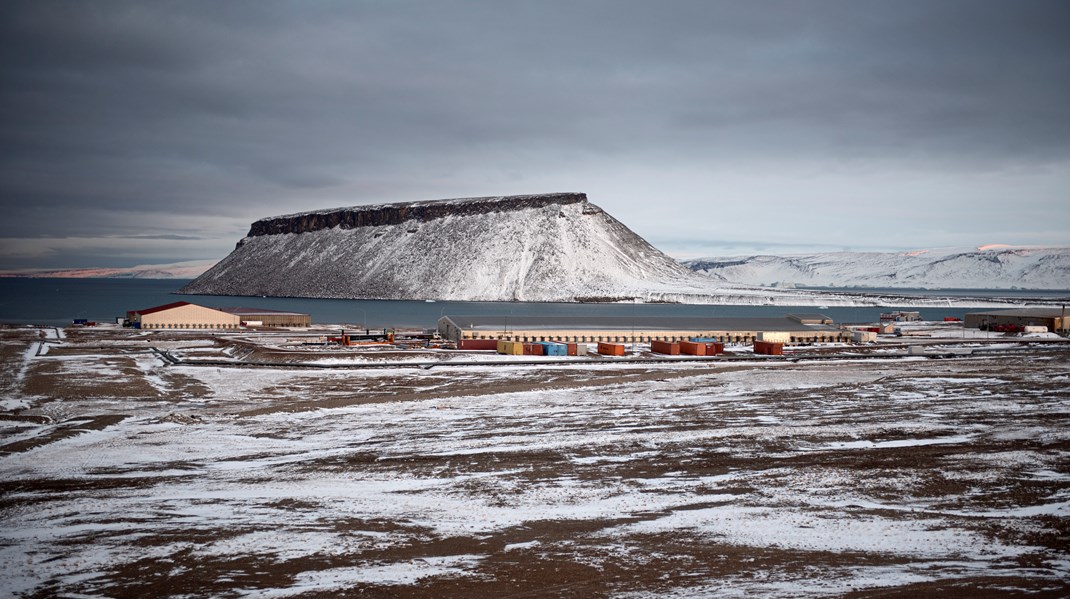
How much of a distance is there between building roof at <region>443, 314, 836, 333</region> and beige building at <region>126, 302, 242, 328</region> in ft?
117

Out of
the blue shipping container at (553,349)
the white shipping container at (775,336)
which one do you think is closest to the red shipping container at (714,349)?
the blue shipping container at (553,349)

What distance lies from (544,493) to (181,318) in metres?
89.7

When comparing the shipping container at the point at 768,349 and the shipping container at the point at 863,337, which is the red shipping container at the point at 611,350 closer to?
the shipping container at the point at 768,349

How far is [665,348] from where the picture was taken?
222 feet

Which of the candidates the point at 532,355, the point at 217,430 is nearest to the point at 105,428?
the point at 217,430

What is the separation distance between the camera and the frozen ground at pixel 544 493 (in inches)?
583

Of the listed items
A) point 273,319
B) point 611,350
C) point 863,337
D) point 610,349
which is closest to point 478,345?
point 610,349

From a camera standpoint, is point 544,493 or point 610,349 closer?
point 544,493

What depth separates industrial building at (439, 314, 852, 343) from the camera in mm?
75375

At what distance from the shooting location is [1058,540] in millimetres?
16469

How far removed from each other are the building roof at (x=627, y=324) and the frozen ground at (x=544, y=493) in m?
36.7

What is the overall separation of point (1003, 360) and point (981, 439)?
1354 inches

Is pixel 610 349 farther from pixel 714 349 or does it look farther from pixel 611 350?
pixel 714 349

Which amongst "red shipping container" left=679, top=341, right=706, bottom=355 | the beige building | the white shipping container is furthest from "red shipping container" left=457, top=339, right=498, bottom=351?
the beige building
